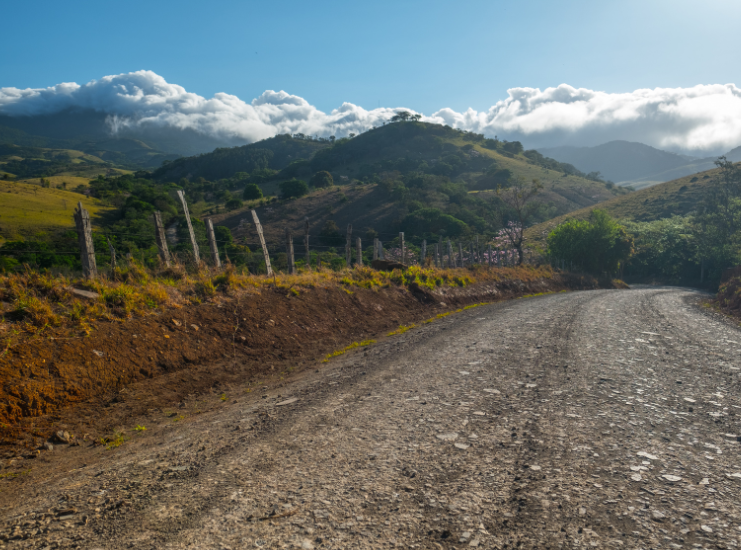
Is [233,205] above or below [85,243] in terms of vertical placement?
above

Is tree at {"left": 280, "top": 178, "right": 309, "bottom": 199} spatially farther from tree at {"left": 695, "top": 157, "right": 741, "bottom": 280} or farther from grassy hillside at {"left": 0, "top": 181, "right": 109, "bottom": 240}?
tree at {"left": 695, "top": 157, "right": 741, "bottom": 280}

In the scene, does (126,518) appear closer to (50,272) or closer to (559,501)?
(559,501)

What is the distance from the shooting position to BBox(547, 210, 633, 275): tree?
43.4 meters

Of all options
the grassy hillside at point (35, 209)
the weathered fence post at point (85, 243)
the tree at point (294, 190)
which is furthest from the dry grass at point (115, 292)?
the tree at point (294, 190)

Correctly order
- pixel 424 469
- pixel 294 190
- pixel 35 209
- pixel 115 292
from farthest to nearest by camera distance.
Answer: pixel 294 190, pixel 35 209, pixel 115 292, pixel 424 469

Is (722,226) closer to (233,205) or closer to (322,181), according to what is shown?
(233,205)

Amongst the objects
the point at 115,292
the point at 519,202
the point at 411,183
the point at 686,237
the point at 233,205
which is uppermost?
the point at 411,183

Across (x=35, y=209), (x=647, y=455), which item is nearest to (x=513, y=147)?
(x=35, y=209)

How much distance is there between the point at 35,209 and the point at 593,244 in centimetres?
7089

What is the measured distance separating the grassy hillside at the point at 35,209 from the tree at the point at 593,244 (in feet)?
190

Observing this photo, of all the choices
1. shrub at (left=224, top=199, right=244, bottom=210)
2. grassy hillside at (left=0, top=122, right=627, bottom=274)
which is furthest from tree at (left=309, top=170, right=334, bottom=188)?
shrub at (left=224, top=199, right=244, bottom=210)

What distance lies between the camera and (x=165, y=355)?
22.1ft

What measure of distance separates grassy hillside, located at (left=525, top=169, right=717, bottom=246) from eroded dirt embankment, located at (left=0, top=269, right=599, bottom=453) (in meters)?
56.9

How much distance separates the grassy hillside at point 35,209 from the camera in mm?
44594
